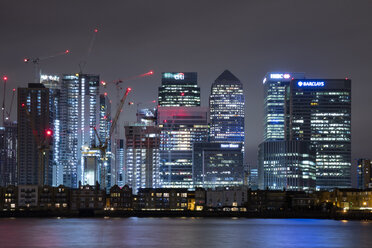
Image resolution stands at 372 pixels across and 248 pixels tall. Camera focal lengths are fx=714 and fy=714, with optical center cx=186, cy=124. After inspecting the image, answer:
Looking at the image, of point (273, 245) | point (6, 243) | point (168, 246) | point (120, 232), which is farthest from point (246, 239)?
point (6, 243)

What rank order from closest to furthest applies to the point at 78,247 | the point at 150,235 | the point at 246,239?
the point at 78,247, the point at 246,239, the point at 150,235

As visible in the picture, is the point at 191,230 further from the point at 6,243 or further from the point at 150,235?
the point at 6,243

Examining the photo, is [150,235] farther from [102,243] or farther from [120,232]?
[102,243]

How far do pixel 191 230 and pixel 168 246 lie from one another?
38400 mm

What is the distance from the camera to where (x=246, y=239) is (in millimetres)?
130000

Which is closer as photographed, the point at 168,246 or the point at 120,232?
the point at 168,246

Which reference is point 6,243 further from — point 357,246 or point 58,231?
point 357,246

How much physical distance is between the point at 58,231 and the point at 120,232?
14.0m

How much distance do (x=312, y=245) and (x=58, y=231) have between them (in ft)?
188

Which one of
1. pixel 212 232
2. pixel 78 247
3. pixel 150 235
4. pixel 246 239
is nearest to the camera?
pixel 78 247

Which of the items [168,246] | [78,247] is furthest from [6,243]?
[168,246]

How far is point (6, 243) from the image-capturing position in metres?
117

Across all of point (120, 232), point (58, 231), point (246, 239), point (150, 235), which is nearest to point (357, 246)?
point (246, 239)

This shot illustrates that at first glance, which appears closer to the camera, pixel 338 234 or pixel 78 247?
pixel 78 247
